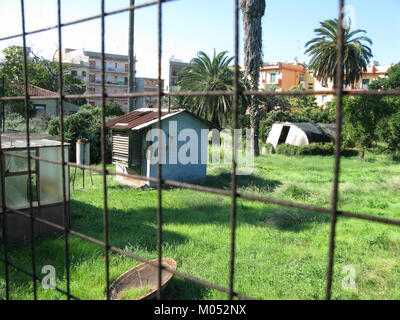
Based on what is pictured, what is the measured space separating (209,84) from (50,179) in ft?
41.1

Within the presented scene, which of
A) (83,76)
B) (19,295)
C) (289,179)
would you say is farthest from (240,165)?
(83,76)

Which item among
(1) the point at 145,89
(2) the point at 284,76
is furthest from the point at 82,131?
(2) the point at 284,76

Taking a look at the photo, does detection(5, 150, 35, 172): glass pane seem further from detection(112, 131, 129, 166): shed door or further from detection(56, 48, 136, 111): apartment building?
detection(56, 48, 136, 111): apartment building

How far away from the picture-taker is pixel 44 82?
72.9 ft

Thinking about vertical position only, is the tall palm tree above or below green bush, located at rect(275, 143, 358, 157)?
above

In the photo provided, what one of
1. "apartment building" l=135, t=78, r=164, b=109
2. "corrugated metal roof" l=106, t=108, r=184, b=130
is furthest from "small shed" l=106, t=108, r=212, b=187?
"apartment building" l=135, t=78, r=164, b=109

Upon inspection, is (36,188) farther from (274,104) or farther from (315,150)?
(274,104)

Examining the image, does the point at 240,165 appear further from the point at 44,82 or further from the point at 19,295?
the point at 44,82

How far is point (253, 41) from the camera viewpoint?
15875mm

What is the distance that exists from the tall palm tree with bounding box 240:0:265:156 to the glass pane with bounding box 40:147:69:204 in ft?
36.9

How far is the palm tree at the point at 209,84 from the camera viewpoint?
1656 centimetres

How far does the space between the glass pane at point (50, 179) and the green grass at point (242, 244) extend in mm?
693

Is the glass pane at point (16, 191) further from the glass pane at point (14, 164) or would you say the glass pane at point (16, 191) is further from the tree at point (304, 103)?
the tree at point (304, 103)

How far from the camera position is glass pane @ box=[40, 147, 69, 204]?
6215 mm
